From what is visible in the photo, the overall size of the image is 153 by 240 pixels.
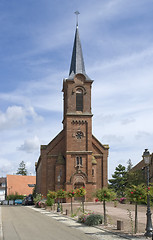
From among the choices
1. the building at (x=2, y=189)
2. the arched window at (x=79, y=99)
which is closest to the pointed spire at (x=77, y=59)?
the arched window at (x=79, y=99)

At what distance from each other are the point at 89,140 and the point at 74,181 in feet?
25.3

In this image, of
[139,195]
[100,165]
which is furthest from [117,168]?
[139,195]

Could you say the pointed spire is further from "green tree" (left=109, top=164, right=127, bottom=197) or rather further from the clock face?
"green tree" (left=109, top=164, right=127, bottom=197)

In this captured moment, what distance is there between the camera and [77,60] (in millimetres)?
60594

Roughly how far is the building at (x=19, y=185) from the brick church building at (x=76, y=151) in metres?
39.1

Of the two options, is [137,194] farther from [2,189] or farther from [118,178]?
[2,189]

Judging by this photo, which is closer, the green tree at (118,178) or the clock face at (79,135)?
the clock face at (79,135)

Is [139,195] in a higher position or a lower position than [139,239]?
higher

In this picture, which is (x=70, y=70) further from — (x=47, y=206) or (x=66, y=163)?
(x=47, y=206)

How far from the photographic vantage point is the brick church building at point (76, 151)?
180 ft

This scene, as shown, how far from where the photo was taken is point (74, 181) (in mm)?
54531

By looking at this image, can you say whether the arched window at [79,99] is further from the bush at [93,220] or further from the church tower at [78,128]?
the bush at [93,220]

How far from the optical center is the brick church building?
2163 inches

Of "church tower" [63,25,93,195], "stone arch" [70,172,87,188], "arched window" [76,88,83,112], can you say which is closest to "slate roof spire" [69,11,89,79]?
"church tower" [63,25,93,195]
